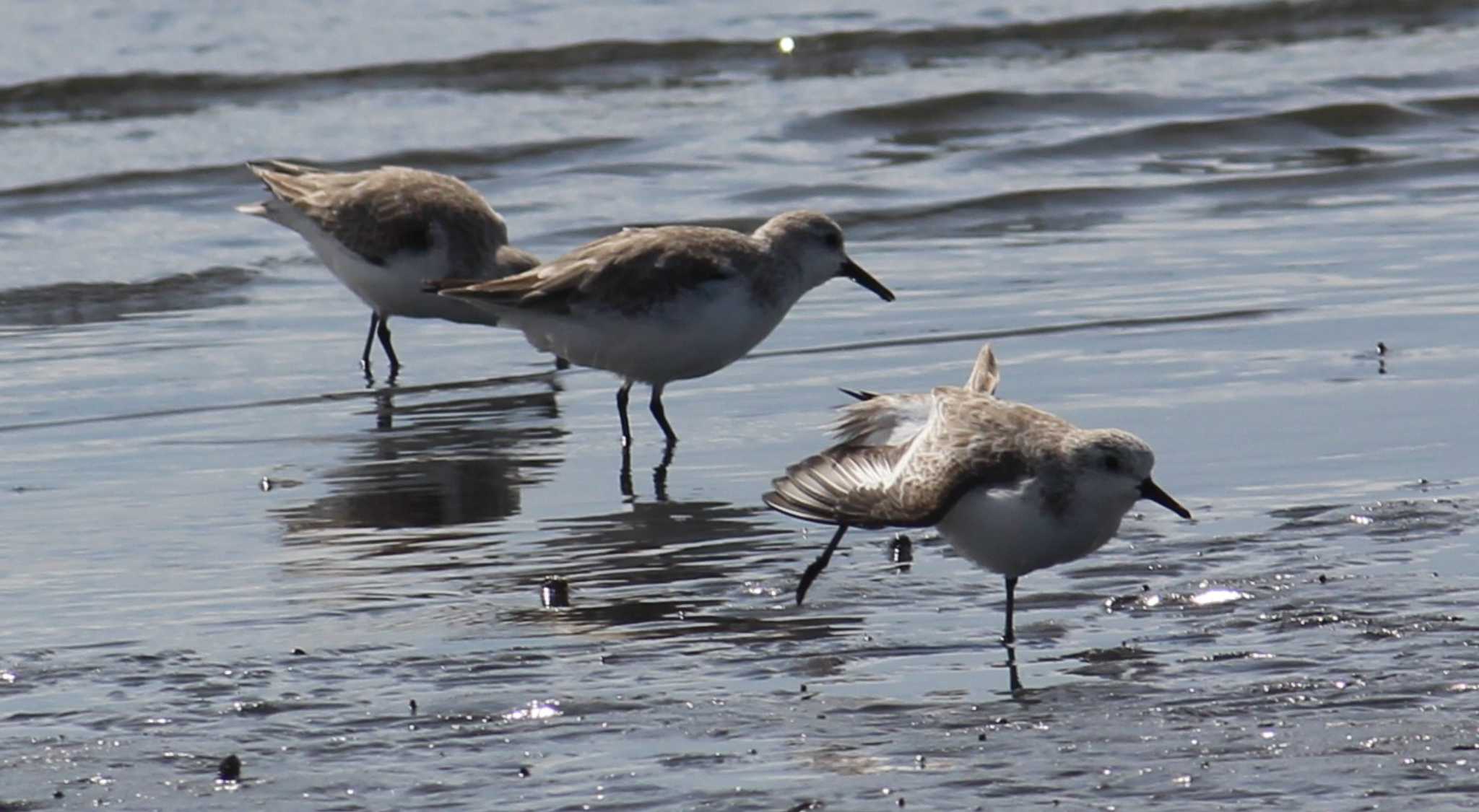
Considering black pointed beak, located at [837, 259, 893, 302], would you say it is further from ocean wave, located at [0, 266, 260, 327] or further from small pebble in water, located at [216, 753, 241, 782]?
small pebble in water, located at [216, 753, 241, 782]

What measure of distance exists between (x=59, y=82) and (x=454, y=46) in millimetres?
3157

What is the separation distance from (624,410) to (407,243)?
5.98 ft

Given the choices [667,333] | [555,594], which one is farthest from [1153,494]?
[667,333]

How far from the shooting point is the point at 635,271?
26.9ft

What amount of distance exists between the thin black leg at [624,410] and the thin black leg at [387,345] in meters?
1.56

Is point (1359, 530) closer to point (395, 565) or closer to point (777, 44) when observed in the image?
point (395, 565)

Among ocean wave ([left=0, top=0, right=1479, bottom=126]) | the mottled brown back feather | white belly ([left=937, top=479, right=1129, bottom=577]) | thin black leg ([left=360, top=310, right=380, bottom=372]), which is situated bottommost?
thin black leg ([left=360, top=310, right=380, bottom=372])

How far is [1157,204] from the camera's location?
1282 centimetres

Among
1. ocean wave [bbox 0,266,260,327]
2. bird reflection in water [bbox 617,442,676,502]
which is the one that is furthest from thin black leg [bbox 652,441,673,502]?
ocean wave [bbox 0,266,260,327]

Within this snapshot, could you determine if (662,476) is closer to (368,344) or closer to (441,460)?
(441,460)

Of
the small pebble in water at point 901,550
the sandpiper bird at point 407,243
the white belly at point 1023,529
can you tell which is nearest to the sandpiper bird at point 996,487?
the white belly at point 1023,529

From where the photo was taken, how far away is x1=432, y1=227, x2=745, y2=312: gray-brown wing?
813 cm

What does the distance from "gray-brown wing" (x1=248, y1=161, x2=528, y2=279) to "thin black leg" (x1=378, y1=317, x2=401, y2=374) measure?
28 centimetres

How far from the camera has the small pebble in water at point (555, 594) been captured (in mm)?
6109
